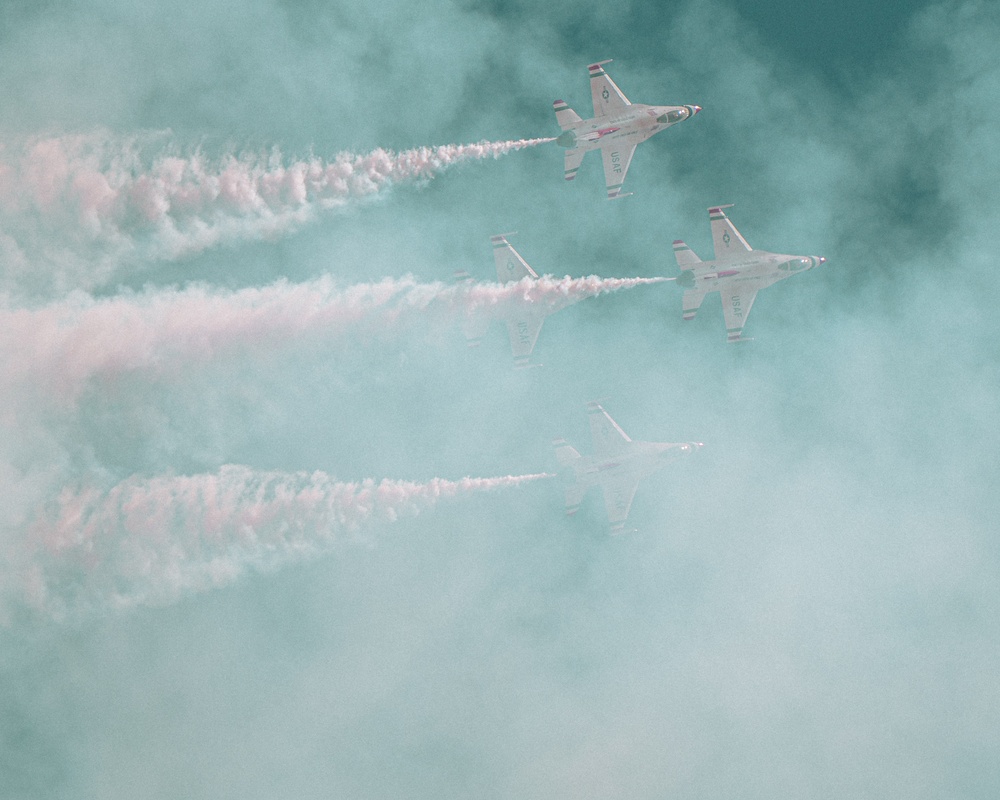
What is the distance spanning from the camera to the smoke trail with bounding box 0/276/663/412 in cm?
4881

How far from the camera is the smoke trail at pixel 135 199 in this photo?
163 feet

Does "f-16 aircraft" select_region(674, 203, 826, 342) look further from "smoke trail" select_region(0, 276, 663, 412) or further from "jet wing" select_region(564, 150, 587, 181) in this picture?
"jet wing" select_region(564, 150, 587, 181)

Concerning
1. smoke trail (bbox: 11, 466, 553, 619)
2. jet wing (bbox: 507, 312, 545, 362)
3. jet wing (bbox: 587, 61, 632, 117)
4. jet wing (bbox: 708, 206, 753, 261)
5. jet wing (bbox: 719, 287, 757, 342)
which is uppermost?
jet wing (bbox: 587, 61, 632, 117)

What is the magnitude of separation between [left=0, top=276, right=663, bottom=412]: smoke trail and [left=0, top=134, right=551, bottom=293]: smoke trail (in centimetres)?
191

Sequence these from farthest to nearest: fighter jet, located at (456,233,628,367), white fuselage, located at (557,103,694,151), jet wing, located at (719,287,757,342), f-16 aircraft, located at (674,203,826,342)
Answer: jet wing, located at (719,287,757,342), f-16 aircraft, located at (674,203,826,342), fighter jet, located at (456,233,628,367), white fuselage, located at (557,103,694,151)

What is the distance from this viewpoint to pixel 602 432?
59875 millimetres

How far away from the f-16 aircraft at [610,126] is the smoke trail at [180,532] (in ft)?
56.9

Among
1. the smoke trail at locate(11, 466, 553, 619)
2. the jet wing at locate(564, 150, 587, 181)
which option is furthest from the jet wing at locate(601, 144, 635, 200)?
the smoke trail at locate(11, 466, 553, 619)

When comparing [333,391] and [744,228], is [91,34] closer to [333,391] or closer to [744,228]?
[333,391]

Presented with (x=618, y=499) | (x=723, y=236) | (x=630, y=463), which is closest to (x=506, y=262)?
(x=723, y=236)

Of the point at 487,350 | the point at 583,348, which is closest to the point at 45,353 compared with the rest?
the point at 487,350

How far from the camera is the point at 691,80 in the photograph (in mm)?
59750

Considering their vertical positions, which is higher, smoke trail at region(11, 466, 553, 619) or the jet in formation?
the jet in formation

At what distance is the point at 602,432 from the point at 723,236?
1096cm
